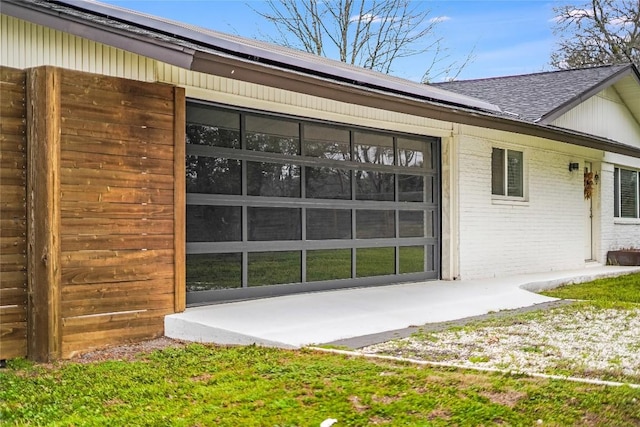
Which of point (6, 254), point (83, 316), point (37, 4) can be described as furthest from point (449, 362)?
point (37, 4)

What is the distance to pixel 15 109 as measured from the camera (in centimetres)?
539

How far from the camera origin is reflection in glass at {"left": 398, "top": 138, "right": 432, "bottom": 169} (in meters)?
9.47

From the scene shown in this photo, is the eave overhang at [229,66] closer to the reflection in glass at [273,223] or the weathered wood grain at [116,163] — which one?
the weathered wood grain at [116,163]

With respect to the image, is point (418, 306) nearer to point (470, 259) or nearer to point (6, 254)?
point (470, 259)

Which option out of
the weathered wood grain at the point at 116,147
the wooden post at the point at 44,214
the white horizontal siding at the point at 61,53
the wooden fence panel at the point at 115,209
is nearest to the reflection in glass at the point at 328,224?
the wooden fence panel at the point at 115,209

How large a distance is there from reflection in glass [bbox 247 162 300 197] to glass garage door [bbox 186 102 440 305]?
1 centimetres

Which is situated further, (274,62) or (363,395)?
(274,62)

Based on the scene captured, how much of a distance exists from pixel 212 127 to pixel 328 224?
214 centimetres

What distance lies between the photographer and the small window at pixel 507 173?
10.9 m

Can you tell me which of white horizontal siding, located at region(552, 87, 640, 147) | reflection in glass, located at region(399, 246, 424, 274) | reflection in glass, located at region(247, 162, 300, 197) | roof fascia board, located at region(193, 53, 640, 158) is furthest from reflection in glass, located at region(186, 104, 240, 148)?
white horizontal siding, located at region(552, 87, 640, 147)

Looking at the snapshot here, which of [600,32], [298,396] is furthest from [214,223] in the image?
[600,32]

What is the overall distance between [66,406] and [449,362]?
2.76m

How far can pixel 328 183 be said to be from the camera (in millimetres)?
8266

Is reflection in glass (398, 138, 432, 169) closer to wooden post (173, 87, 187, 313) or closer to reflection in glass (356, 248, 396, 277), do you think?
reflection in glass (356, 248, 396, 277)
